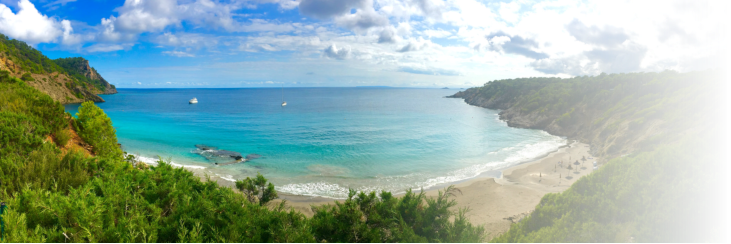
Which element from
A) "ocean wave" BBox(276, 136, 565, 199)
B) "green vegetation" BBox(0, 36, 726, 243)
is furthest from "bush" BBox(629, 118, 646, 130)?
"green vegetation" BBox(0, 36, 726, 243)

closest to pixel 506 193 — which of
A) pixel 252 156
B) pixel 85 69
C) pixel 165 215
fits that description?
pixel 165 215

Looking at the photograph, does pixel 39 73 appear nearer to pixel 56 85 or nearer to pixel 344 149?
pixel 56 85

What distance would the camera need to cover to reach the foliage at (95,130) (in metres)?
22.9

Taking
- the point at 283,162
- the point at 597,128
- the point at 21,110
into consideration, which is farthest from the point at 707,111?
the point at 21,110

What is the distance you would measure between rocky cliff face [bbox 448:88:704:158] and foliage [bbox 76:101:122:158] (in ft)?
143

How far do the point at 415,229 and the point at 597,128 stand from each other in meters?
44.8

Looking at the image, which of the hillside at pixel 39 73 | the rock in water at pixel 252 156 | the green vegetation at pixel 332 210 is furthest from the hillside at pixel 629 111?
the hillside at pixel 39 73

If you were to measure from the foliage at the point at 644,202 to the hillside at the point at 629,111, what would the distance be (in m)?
10.3

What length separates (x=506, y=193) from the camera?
74.4 feet

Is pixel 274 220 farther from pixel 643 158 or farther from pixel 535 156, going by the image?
pixel 535 156

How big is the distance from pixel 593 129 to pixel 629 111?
4671 millimetres

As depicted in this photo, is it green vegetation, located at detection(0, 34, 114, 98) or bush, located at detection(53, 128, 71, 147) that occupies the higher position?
green vegetation, located at detection(0, 34, 114, 98)

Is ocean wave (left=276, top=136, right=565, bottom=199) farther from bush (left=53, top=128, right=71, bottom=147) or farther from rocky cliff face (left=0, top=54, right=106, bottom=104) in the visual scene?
rocky cliff face (left=0, top=54, right=106, bottom=104)

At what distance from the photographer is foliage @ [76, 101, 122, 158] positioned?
22947 mm
